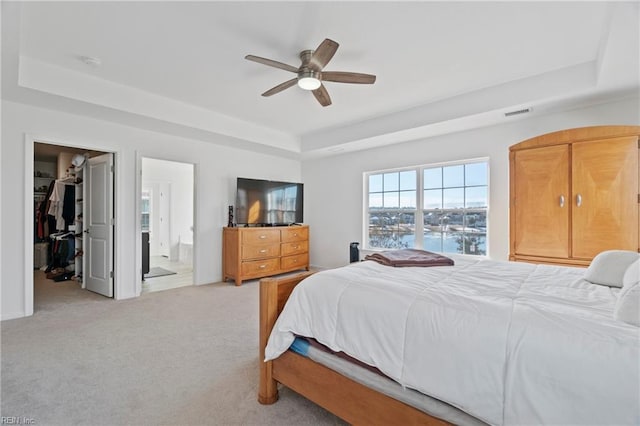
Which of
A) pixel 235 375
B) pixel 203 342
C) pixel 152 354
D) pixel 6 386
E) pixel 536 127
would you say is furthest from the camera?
pixel 536 127

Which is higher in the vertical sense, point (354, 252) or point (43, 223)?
Answer: point (43, 223)

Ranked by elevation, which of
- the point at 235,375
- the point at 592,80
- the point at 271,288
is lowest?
the point at 235,375

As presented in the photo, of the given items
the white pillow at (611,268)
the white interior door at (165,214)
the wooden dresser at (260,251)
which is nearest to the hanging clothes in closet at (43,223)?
the white interior door at (165,214)

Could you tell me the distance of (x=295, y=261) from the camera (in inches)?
219

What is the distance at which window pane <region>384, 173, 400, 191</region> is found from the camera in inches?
198

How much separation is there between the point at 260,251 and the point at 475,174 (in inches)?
139

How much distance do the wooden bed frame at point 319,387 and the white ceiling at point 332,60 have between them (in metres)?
2.02

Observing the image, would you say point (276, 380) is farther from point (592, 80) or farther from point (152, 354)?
point (592, 80)

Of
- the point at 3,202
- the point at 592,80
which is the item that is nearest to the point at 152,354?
the point at 3,202

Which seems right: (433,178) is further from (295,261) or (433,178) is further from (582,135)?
(295,261)

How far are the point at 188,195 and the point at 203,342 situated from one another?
575cm

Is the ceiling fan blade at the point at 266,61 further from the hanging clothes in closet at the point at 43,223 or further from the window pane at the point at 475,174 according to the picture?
the hanging clothes in closet at the point at 43,223

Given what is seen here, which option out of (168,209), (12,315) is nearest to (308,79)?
(12,315)

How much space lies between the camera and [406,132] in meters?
4.18
